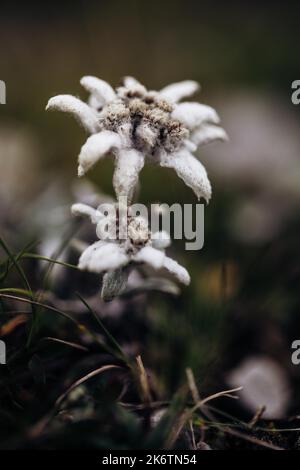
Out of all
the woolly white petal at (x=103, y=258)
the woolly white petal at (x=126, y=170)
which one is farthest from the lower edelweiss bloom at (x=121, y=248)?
the woolly white petal at (x=126, y=170)

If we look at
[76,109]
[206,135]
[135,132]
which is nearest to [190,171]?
[135,132]

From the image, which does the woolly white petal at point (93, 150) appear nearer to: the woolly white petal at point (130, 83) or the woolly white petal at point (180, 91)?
the woolly white petal at point (130, 83)

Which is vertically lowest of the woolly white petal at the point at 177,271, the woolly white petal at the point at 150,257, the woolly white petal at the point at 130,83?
the woolly white petal at the point at 177,271

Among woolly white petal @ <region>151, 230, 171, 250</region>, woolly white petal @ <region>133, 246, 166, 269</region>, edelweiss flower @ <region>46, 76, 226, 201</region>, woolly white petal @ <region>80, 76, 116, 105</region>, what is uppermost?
woolly white petal @ <region>80, 76, 116, 105</region>

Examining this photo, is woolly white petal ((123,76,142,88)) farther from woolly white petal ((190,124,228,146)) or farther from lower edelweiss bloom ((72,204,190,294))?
lower edelweiss bloom ((72,204,190,294))

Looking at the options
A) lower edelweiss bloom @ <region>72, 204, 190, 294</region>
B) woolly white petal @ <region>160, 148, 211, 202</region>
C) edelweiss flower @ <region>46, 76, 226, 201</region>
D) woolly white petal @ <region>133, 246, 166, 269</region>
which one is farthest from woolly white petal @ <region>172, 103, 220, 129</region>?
woolly white petal @ <region>133, 246, 166, 269</region>
